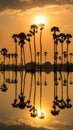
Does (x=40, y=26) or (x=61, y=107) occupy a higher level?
(x=40, y=26)

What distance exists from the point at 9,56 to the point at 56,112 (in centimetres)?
9935

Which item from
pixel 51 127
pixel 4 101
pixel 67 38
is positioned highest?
pixel 67 38

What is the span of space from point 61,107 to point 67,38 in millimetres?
63571

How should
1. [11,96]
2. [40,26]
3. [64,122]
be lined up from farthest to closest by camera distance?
1. [40,26]
2. [11,96]
3. [64,122]

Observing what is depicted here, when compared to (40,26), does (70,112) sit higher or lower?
lower

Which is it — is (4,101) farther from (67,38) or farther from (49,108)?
(67,38)

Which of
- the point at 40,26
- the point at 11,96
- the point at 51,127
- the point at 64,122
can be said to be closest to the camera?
the point at 51,127

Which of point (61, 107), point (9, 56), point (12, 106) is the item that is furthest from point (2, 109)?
point (9, 56)

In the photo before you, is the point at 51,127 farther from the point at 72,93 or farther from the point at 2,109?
the point at 72,93

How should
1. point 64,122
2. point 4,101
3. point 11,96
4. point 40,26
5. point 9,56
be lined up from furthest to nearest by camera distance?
point 9,56 → point 40,26 → point 11,96 → point 4,101 → point 64,122

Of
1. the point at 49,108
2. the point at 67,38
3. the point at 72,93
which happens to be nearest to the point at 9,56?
the point at 67,38

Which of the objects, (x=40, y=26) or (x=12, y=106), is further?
(x=40, y=26)

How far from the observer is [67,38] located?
292ft

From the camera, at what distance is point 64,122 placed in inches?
800
